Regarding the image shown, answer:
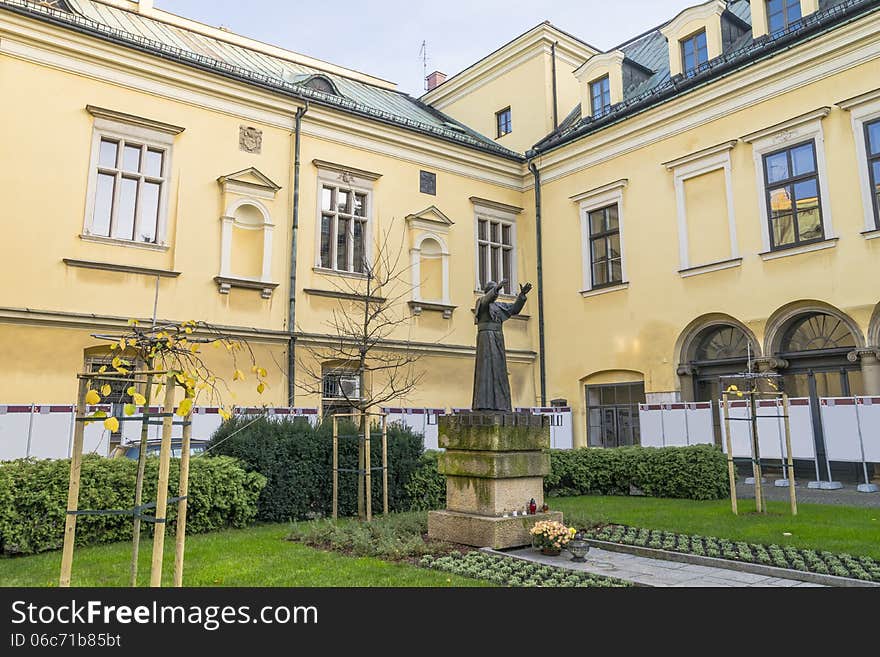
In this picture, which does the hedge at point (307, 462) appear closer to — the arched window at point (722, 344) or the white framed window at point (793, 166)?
the arched window at point (722, 344)

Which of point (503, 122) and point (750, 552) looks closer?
point (750, 552)

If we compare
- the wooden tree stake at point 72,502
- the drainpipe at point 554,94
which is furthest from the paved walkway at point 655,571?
the drainpipe at point 554,94

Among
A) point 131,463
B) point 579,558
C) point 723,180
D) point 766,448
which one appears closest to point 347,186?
point 723,180

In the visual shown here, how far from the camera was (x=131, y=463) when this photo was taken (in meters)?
9.31

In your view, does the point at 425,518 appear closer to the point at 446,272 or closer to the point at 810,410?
the point at 810,410

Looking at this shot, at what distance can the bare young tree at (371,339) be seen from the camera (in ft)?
55.3

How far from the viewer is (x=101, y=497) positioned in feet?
28.7

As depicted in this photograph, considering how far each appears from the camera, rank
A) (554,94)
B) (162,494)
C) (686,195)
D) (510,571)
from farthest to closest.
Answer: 1. (554,94)
2. (686,195)
3. (510,571)
4. (162,494)

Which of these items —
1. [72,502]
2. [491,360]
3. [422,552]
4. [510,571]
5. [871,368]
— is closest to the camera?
[72,502]

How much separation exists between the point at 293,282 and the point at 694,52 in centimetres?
1244

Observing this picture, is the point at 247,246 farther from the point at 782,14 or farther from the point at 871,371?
the point at 782,14

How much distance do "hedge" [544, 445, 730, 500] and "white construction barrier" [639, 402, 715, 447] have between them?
2360 mm

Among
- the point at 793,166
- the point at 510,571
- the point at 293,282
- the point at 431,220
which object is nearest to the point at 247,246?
the point at 293,282

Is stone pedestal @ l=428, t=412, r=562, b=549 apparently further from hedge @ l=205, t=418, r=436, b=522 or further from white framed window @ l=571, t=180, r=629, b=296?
white framed window @ l=571, t=180, r=629, b=296
